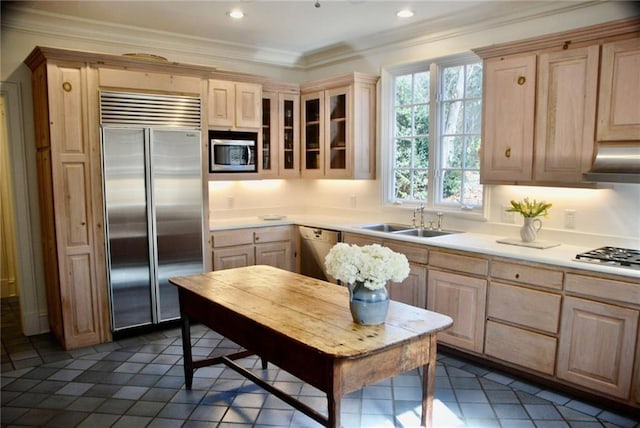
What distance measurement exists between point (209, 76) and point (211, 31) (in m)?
0.49

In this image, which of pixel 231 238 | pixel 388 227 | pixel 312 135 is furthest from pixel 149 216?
pixel 388 227

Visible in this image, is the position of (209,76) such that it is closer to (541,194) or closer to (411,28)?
(411,28)

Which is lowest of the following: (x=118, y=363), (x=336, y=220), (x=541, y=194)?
(x=118, y=363)

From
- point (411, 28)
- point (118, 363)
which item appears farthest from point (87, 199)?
point (411, 28)

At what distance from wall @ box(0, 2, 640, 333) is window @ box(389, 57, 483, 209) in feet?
0.57

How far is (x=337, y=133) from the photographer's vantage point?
4984 mm

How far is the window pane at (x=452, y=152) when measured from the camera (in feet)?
14.0

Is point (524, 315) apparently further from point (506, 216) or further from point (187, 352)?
point (187, 352)

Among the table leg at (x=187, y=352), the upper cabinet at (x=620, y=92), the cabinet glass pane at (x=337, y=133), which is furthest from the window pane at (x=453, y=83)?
the table leg at (x=187, y=352)

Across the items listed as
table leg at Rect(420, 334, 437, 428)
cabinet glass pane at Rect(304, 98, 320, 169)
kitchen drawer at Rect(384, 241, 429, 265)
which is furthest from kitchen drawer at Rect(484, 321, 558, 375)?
cabinet glass pane at Rect(304, 98, 320, 169)

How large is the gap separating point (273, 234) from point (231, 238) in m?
0.48

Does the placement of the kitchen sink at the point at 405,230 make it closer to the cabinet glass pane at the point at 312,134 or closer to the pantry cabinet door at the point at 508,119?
the pantry cabinet door at the point at 508,119

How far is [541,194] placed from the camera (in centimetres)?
362

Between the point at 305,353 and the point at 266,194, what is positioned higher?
the point at 266,194
